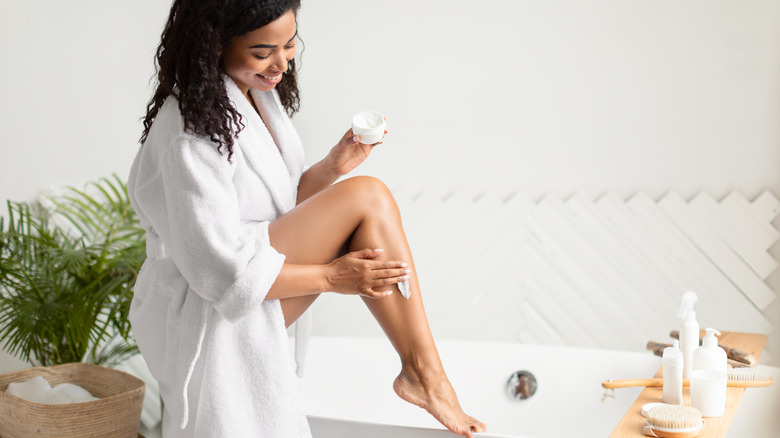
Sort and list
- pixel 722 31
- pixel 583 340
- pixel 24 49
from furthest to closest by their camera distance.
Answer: pixel 583 340 < pixel 722 31 < pixel 24 49

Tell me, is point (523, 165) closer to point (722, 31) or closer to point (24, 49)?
point (722, 31)

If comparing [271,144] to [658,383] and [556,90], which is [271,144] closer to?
[658,383]

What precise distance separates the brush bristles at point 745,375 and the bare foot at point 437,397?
69 cm

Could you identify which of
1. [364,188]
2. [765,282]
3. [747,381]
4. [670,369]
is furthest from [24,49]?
[765,282]

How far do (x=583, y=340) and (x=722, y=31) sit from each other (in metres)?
1.38

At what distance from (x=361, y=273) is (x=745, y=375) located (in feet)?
3.43

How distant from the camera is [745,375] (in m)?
1.95

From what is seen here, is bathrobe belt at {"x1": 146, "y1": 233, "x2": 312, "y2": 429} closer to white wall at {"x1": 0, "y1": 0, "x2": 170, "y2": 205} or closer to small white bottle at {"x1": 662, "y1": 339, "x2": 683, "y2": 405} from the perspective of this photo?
small white bottle at {"x1": 662, "y1": 339, "x2": 683, "y2": 405}

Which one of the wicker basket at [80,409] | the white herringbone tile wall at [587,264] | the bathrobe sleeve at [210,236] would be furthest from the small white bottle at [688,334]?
the wicker basket at [80,409]

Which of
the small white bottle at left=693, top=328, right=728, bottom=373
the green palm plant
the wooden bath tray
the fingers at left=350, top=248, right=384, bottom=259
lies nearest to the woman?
the fingers at left=350, top=248, right=384, bottom=259

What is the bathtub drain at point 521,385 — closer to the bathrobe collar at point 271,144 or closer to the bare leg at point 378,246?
the bare leg at point 378,246

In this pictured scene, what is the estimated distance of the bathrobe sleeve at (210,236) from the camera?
1.47 metres

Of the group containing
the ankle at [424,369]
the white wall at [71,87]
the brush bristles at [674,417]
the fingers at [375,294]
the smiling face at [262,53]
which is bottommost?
the ankle at [424,369]

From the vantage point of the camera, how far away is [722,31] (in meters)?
3.07
